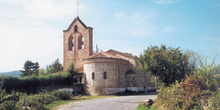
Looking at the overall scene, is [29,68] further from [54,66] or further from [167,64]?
[167,64]

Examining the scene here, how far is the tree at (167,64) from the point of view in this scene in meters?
20.1

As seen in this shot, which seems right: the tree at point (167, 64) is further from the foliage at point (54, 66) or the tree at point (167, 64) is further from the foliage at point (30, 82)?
the foliage at point (54, 66)

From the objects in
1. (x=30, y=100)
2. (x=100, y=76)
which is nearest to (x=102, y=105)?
(x=30, y=100)

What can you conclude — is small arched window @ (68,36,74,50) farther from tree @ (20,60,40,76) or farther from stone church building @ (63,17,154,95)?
tree @ (20,60,40,76)

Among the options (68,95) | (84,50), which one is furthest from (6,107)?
(84,50)

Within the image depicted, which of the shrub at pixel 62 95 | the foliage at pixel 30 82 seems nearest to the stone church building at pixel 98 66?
the foliage at pixel 30 82

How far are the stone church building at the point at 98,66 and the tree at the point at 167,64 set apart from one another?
1236 cm

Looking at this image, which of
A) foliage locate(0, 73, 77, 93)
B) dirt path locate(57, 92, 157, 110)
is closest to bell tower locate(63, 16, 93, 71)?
foliage locate(0, 73, 77, 93)

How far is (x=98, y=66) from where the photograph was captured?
32.9 m

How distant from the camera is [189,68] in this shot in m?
20.7

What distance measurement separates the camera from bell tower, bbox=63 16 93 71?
130 ft

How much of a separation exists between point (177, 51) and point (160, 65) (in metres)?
2.21

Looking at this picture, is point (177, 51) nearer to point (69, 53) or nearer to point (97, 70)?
point (97, 70)

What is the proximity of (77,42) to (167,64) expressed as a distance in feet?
77.6
